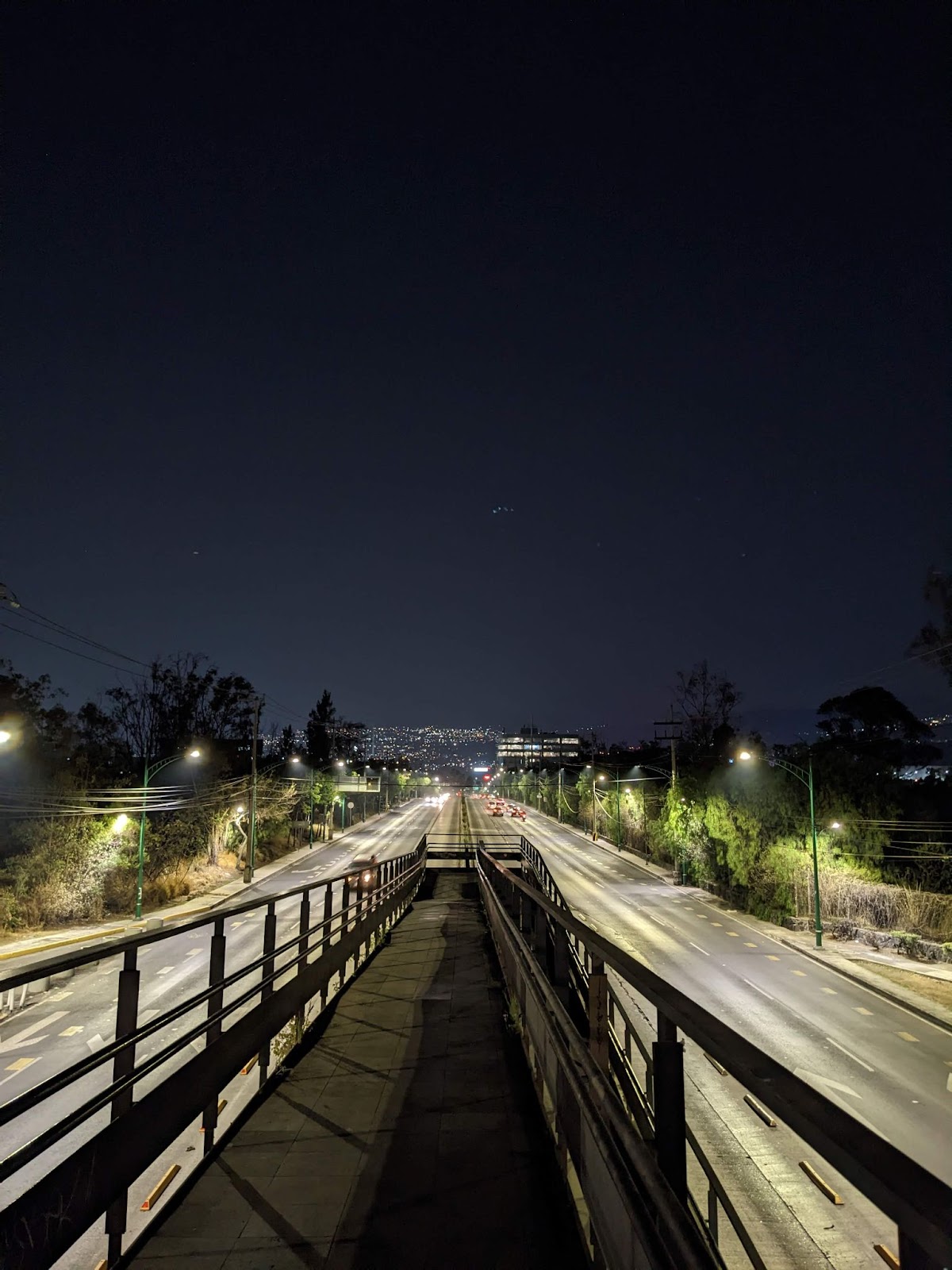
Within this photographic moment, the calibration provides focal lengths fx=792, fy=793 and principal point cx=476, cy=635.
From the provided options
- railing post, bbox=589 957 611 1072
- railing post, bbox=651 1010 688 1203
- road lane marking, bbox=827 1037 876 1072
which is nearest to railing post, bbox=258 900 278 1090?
railing post, bbox=589 957 611 1072

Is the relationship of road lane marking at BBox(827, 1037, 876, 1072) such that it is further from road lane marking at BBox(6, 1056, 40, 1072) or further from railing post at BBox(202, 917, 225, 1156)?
road lane marking at BBox(6, 1056, 40, 1072)

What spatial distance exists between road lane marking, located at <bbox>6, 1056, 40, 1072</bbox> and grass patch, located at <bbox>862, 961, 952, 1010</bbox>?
67.8ft

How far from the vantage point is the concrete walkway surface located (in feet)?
12.2

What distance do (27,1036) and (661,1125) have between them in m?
15.8

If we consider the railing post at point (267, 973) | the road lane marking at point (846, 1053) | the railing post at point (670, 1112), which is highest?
the railing post at point (670, 1112)

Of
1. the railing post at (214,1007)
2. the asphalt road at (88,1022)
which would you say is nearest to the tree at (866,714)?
the asphalt road at (88,1022)

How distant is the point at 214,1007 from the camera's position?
5.02 m

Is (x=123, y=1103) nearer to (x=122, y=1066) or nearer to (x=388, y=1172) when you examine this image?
(x=122, y=1066)

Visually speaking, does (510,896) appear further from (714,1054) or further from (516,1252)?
(714,1054)

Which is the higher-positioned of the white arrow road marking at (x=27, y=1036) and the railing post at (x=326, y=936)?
the railing post at (x=326, y=936)

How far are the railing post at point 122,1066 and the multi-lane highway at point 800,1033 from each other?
2.76 metres

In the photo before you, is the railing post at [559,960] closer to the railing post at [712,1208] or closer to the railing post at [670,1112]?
the railing post at [712,1208]

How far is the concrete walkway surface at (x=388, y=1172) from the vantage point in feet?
12.2

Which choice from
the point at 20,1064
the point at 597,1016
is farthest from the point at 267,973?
the point at 20,1064
